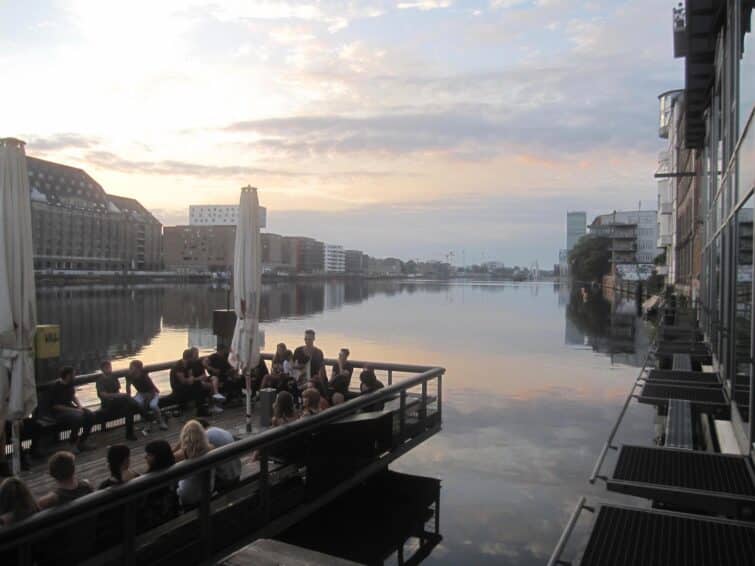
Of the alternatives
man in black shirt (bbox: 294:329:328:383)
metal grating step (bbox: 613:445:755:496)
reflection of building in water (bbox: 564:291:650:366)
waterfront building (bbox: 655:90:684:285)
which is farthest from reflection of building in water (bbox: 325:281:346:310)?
metal grating step (bbox: 613:445:755:496)

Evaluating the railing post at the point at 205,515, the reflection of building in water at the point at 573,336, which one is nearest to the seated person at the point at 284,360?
the railing post at the point at 205,515

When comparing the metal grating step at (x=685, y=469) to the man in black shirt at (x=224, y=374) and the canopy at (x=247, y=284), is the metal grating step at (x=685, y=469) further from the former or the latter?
the man in black shirt at (x=224, y=374)

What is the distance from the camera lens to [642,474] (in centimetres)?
546

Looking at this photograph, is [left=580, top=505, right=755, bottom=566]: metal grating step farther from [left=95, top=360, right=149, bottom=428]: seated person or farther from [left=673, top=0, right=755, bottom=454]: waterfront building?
[left=95, top=360, right=149, bottom=428]: seated person

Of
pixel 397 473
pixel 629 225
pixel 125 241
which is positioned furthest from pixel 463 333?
pixel 125 241

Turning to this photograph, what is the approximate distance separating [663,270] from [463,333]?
188ft

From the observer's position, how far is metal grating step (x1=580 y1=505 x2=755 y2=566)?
391 centimetres

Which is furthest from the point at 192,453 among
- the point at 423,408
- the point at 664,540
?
the point at 423,408

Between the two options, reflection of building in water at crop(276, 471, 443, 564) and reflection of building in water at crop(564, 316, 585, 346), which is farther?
reflection of building in water at crop(564, 316, 585, 346)

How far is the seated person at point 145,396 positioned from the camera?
9.75m

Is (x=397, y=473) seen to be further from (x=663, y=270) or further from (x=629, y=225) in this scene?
(x=629, y=225)

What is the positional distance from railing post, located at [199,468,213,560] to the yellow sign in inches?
185

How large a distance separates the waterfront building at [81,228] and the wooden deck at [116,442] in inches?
5252

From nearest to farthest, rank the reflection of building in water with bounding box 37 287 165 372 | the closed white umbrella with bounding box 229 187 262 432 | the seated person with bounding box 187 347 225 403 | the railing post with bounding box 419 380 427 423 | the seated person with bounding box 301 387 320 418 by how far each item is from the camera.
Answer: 1. the seated person with bounding box 301 387 320 418
2. the closed white umbrella with bounding box 229 187 262 432
3. the railing post with bounding box 419 380 427 423
4. the seated person with bounding box 187 347 225 403
5. the reflection of building in water with bounding box 37 287 165 372
